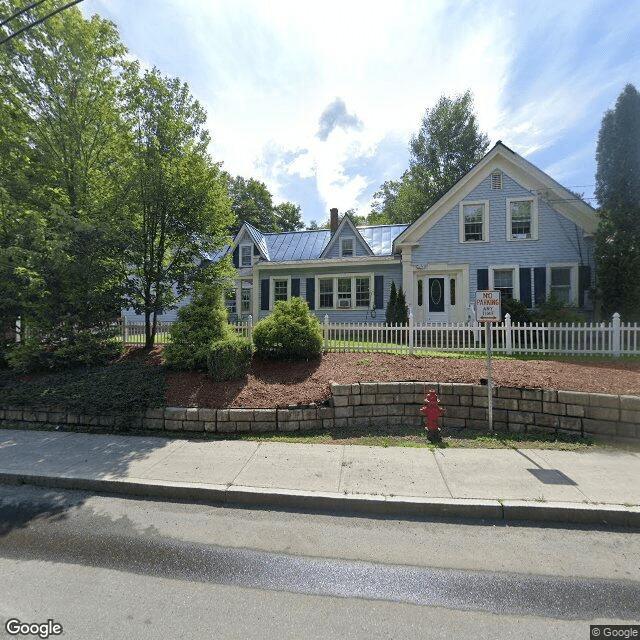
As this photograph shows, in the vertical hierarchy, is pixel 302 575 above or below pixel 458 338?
below

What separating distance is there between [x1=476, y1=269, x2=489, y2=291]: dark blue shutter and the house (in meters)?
0.04

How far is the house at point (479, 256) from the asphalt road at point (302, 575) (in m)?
12.2

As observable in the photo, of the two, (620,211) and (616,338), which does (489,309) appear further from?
(620,211)

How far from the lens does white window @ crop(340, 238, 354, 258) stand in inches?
734

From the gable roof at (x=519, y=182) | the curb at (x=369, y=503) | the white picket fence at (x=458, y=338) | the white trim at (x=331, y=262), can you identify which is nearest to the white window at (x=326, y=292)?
the white trim at (x=331, y=262)

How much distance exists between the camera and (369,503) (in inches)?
147

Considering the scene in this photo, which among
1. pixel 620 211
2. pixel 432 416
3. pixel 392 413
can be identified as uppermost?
pixel 620 211

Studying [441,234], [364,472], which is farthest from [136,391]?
[441,234]

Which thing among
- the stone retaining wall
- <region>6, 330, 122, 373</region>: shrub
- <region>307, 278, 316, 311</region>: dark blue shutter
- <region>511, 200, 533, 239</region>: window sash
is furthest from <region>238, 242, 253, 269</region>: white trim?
the stone retaining wall

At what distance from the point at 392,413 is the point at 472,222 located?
12.0 meters

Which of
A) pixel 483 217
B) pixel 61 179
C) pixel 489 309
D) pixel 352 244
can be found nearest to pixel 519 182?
pixel 483 217

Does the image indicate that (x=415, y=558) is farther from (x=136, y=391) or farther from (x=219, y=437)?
(x=136, y=391)

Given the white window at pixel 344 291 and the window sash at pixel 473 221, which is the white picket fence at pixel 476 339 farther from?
the white window at pixel 344 291

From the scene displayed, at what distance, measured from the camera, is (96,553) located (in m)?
3.04
